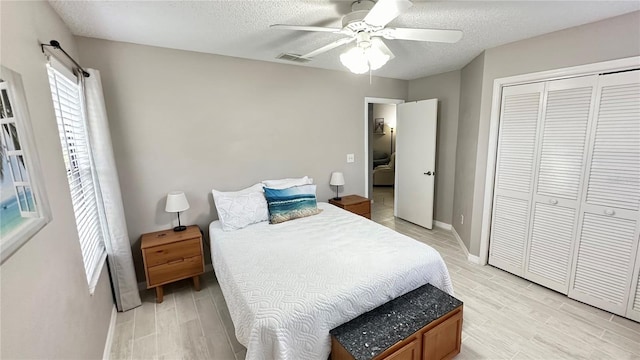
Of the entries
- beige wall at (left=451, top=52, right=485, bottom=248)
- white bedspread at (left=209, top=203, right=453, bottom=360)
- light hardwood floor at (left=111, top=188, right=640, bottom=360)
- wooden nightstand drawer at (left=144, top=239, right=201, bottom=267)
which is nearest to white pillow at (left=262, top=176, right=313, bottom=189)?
white bedspread at (left=209, top=203, right=453, bottom=360)

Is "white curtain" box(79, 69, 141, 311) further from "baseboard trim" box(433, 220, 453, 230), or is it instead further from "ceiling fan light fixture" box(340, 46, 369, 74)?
"baseboard trim" box(433, 220, 453, 230)

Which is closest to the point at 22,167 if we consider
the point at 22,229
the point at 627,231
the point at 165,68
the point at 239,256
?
the point at 22,229

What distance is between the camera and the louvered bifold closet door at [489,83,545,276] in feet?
8.39

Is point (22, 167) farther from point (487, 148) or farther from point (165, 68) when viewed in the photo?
point (487, 148)

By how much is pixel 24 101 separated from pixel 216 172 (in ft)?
5.94

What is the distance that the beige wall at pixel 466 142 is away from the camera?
9.98 ft

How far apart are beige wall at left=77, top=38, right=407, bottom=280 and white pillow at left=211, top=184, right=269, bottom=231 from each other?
292 mm

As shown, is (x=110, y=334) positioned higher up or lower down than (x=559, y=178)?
lower down

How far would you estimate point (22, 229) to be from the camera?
1.00 m

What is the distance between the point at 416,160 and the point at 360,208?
1304mm

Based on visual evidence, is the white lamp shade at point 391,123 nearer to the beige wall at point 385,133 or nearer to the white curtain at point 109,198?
the beige wall at point 385,133

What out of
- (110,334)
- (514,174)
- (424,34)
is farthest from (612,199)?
(110,334)

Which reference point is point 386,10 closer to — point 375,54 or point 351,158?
point 375,54

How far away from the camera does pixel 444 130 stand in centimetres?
400
